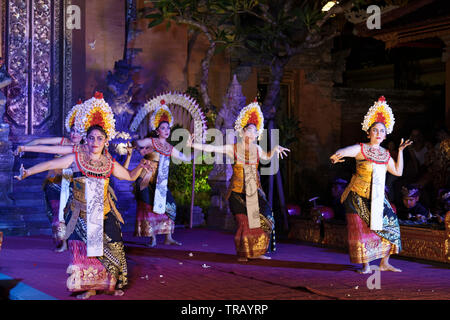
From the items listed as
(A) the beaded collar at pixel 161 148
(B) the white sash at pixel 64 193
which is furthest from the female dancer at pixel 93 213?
(A) the beaded collar at pixel 161 148

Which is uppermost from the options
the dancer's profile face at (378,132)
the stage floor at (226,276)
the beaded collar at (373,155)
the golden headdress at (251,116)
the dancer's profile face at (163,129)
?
the golden headdress at (251,116)

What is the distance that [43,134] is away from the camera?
13586 millimetres

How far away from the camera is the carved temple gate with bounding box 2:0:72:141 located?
1333 centimetres

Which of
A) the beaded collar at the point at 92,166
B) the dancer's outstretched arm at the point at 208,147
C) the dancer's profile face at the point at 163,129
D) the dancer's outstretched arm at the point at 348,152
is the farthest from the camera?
the dancer's profile face at the point at 163,129

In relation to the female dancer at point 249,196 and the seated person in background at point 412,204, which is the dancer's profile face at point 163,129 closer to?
the female dancer at point 249,196

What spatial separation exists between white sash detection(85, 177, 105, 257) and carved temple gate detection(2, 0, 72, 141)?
751cm

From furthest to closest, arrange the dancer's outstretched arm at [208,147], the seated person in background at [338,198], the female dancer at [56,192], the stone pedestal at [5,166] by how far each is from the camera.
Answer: the stone pedestal at [5,166]
the seated person in background at [338,198]
the female dancer at [56,192]
the dancer's outstretched arm at [208,147]

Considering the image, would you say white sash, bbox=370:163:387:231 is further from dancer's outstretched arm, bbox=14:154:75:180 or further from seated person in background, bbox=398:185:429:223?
dancer's outstretched arm, bbox=14:154:75:180

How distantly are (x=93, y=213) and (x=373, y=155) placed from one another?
3115 millimetres

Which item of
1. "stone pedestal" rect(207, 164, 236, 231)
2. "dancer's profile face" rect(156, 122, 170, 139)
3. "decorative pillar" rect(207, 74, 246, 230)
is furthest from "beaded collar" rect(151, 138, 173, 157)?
"stone pedestal" rect(207, 164, 236, 231)

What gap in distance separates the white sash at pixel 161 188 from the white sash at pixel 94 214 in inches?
128

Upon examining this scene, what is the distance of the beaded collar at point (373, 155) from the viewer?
7310mm

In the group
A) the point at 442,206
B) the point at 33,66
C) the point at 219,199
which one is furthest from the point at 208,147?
the point at 33,66
